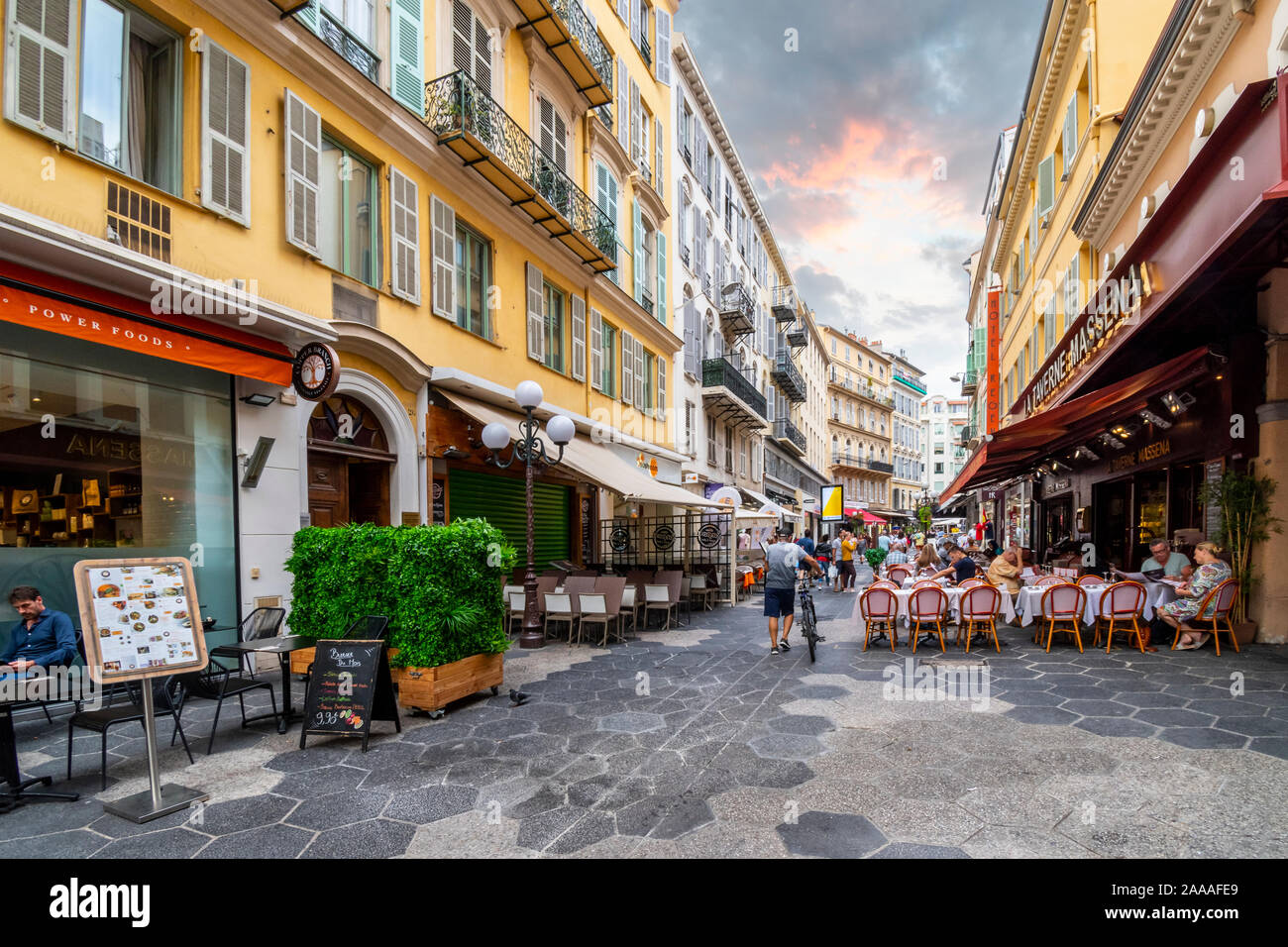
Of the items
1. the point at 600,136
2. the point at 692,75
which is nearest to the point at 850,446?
the point at 692,75

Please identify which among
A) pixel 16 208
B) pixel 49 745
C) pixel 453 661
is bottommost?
pixel 49 745

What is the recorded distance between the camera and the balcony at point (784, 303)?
39.7m

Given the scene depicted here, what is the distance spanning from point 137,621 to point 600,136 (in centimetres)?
1662

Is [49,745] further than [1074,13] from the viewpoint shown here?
No

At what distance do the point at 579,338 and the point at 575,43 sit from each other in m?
6.31

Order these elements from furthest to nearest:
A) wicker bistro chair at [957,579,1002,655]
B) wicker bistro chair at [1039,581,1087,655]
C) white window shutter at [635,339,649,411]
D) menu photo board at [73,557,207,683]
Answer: white window shutter at [635,339,649,411], wicker bistro chair at [957,579,1002,655], wicker bistro chair at [1039,581,1087,655], menu photo board at [73,557,207,683]

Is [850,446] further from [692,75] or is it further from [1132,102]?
[1132,102]

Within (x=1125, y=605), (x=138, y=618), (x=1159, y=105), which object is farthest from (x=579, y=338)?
(x=138, y=618)

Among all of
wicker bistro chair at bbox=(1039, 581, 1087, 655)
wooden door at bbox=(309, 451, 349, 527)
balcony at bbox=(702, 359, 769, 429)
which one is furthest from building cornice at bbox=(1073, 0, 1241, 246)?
balcony at bbox=(702, 359, 769, 429)

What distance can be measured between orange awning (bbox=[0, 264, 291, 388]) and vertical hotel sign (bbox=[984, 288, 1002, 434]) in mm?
25860

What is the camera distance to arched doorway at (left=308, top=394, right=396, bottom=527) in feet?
31.0

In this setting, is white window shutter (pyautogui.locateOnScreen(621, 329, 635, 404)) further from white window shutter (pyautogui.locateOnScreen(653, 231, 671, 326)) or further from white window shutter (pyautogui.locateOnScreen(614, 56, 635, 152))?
white window shutter (pyautogui.locateOnScreen(614, 56, 635, 152))

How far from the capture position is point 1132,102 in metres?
10.5

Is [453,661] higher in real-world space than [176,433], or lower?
lower
